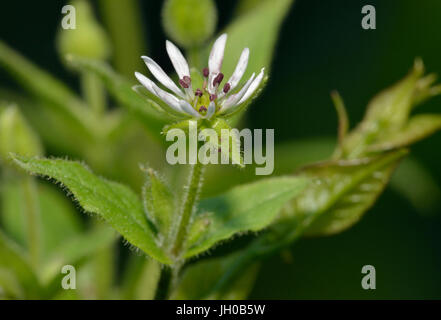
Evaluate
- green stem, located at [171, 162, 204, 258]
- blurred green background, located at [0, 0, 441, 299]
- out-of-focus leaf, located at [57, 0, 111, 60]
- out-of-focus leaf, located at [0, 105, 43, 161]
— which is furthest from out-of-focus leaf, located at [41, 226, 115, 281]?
blurred green background, located at [0, 0, 441, 299]

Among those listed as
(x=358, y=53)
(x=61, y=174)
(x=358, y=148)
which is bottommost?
(x=61, y=174)

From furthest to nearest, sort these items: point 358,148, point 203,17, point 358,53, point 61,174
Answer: point 358,53, point 203,17, point 358,148, point 61,174

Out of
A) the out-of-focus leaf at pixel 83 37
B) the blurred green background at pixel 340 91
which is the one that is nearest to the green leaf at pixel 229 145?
the out-of-focus leaf at pixel 83 37

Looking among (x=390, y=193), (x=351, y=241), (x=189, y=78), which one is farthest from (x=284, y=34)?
(x=189, y=78)

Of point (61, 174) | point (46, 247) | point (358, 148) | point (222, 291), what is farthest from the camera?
point (46, 247)

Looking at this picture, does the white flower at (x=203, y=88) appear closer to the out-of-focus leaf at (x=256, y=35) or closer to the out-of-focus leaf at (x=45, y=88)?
the out-of-focus leaf at (x=256, y=35)

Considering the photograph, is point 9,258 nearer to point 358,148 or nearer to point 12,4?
point 358,148

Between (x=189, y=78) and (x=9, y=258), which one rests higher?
(x=189, y=78)

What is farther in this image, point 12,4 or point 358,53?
point 12,4
